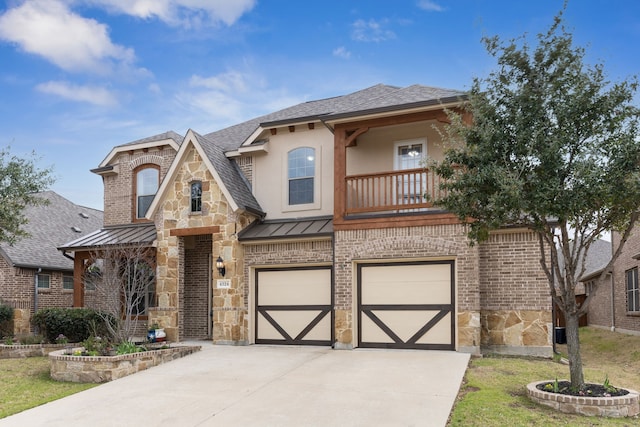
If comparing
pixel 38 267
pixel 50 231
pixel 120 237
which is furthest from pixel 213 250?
pixel 50 231

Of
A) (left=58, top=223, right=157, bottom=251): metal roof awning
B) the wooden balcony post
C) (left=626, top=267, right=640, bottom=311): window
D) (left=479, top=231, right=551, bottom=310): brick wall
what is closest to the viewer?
(left=479, top=231, right=551, bottom=310): brick wall

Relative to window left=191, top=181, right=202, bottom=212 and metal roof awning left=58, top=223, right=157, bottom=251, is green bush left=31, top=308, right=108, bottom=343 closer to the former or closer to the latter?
metal roof awning left=58, top=223, right=157, bottom=251

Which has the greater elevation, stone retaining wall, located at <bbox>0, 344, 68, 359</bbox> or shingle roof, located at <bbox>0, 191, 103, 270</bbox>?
shingle roof, located at <bbox>0, 191, 103, 270</bbox>

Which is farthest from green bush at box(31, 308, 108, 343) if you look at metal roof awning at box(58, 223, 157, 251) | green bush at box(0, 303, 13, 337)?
green bush at box(0, 303, 13, 337)

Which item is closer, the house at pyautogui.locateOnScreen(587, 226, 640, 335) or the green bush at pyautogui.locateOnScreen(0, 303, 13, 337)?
the green bush at pyautogui.locateOnScreen(0, 303, 13, 337)

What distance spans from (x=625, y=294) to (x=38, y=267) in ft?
73.5

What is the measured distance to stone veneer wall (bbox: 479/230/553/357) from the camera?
1173 cm

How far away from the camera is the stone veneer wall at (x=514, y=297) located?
11727 mm

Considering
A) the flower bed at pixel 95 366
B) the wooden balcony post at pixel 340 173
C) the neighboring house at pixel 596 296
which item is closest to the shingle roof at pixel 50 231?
the flower bed at pixel 95 366

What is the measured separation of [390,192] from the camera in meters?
12.9

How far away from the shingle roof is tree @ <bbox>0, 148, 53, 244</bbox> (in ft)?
6.29

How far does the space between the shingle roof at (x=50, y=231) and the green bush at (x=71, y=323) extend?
397 cm

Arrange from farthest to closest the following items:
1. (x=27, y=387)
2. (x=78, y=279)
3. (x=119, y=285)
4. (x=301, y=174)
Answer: (x=78, y=279), (x=301, y=174), (x=119, y=285), (x=27, y=387)

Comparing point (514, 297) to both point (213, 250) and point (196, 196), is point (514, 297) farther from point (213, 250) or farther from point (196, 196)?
point (196, 196)
